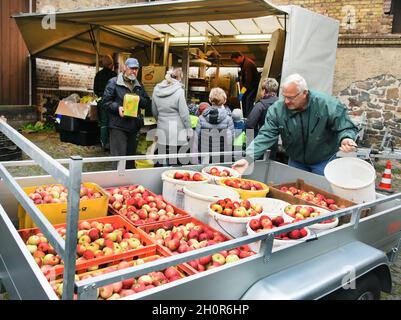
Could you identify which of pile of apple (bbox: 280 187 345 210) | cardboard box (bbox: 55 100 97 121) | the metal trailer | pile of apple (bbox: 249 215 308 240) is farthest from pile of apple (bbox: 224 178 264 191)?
cardboard box (bbox: 55 100 97 121)

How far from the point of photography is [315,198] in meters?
3.04

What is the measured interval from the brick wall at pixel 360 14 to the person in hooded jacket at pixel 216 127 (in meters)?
6.19

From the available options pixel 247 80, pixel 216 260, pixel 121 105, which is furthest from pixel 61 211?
pixel 247 80

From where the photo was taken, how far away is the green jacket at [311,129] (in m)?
3.41

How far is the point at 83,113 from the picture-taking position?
23.6ft

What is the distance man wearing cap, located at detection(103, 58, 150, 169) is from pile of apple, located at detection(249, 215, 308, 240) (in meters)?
3.22

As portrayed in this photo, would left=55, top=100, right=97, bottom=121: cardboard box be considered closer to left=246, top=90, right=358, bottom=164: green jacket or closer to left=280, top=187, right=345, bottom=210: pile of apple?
left=246, top=90, right=358, bottom=164: green jacket

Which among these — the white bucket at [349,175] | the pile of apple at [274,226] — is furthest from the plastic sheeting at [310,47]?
the pile of apple at [274,226]

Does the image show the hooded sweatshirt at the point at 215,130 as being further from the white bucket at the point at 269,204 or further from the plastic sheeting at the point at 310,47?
the white bucket at the point at 269,204

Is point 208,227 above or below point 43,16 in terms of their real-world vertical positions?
below

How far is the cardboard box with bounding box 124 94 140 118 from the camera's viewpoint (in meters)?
4.99
